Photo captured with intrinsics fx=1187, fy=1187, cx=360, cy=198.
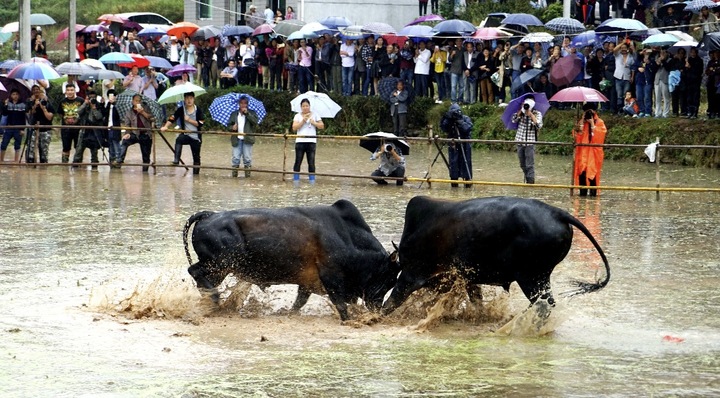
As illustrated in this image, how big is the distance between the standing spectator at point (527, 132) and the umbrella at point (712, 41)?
3.69 meters

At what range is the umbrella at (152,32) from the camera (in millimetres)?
34656

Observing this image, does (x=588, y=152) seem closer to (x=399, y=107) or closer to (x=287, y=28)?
(x=399, y=107)

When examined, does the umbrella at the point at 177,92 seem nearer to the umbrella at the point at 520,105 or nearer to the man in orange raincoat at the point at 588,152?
the umbrella at the point at 520,105

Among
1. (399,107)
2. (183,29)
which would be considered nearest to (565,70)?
(399,107)

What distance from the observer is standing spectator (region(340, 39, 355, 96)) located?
2742 cm

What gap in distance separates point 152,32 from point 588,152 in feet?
63.9

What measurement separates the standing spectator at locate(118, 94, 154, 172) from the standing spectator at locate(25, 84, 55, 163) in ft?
4.75

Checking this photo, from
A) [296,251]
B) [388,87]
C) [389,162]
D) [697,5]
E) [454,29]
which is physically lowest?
[296,251]

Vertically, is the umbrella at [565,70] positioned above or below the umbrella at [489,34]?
below

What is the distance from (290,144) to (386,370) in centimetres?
1959

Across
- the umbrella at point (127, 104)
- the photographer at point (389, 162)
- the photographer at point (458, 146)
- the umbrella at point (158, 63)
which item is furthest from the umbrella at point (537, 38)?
the umbrella at point (158, 63)

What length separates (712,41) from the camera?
2080 centimetres

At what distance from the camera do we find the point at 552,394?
24.4ft

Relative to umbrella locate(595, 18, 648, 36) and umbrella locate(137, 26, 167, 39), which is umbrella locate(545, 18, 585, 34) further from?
umbrella locate(137, 26, 167, 39)
